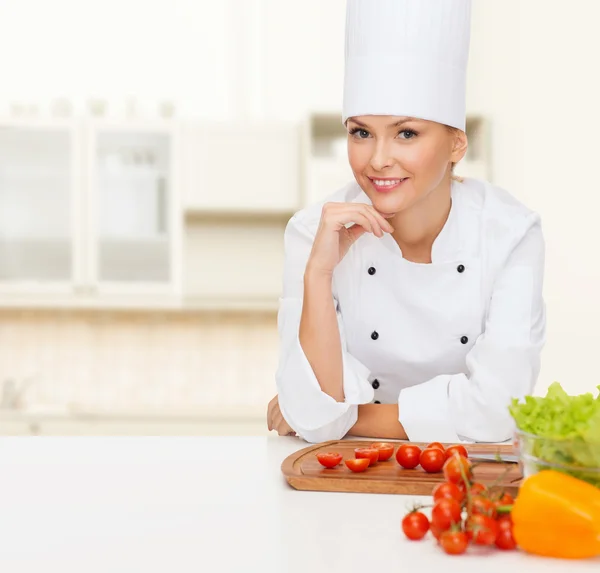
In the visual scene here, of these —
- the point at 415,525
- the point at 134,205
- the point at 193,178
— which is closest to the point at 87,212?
the point at 134,205

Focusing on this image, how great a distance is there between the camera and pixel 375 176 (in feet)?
4.76

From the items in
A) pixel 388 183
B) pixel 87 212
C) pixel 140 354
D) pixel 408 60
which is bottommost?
pixel 140 354

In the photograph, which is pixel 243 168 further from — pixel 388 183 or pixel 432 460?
pixel 432 460

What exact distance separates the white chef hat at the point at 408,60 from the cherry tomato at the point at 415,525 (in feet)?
2.73

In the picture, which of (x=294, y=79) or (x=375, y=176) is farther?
(x=294, y=79)

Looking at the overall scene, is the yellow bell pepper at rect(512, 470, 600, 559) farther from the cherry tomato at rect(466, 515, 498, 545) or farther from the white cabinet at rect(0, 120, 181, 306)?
the white cabinet at rect(0, 120, 181, 306)

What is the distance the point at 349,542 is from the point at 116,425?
116 inches

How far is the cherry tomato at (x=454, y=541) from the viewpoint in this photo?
83 centimetres

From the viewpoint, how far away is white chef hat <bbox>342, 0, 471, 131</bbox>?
148 cm

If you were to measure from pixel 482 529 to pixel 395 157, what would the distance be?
0.78m

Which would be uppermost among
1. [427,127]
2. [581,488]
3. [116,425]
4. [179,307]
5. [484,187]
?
[427,127]

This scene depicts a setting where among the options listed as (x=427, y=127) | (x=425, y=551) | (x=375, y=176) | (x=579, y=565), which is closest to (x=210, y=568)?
(x=425, y=551)

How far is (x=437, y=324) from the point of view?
1607 millimetres

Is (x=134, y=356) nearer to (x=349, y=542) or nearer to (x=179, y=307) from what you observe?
(x=179, y=307)
